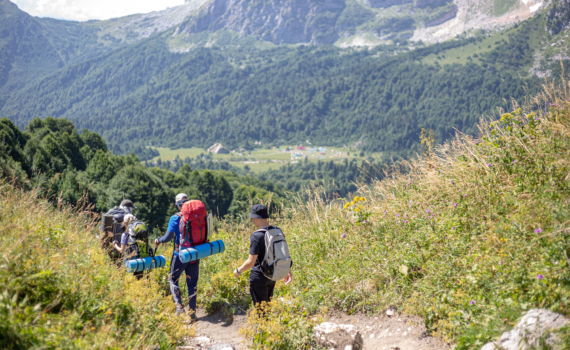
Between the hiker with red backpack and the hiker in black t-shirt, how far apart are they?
108 cm

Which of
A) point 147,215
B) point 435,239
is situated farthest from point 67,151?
point 435,239

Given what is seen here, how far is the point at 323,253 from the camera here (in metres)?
5.75

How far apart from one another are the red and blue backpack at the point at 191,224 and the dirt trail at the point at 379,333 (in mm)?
1247

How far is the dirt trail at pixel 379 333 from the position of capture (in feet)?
11.8

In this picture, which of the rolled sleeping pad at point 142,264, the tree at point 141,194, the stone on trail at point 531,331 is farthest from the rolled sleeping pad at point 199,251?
the tree at point 141,194

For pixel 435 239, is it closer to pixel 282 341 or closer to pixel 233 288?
pixel 282 341

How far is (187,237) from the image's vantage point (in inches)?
Answer: 196

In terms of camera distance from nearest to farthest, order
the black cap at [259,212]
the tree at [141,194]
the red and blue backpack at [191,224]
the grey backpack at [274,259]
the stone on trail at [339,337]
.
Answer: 1. the stone on trail at [339,337]
2. the grey backpack at [274,259]
3. the black cap at [259,212]
4. the red and blue backpack at [191,224]
5. the tree at [141,194]

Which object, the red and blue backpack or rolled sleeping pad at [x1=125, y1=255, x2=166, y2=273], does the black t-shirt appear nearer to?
the red and blue backpack

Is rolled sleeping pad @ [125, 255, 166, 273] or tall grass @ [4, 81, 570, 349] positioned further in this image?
rolled sleeping pad @ [125, 255, 166, 273]

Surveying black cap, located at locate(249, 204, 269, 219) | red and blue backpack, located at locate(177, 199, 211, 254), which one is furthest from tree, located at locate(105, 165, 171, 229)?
black cap, located at locate(249, 204, 269, 219)

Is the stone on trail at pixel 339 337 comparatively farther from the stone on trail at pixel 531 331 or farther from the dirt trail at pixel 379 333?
the stone on trail at pixel 531 331

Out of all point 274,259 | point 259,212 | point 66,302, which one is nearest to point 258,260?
point 274,259

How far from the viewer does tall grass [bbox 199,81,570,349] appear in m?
3.04
